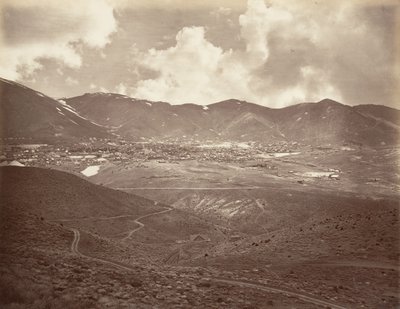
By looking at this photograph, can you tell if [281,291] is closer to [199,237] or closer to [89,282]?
[89,282]

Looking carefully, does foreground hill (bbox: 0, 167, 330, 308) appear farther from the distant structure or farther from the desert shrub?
the distant structure

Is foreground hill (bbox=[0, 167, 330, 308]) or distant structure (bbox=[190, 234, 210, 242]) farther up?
foreground hill (bbox=[0, 167, 330, 308])

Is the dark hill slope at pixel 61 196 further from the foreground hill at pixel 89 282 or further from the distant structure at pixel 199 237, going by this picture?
the foreground hill at pixel 89 282

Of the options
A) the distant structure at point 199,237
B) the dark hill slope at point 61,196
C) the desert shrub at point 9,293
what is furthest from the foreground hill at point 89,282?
the distant structure at point 199,237

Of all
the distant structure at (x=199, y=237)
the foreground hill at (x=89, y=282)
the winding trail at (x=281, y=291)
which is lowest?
the distant structure at (x=199, y=237)

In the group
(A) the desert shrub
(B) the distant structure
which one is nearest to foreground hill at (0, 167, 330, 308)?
(A) the desert shrub

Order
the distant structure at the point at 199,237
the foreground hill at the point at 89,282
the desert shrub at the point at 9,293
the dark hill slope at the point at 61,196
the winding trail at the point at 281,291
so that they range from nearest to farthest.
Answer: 1. the desert shrub at the point at 9,293
2. the foreground hill at the point at 89,282
3. the winding trail at the point at 281,291
4. the dark hill slope at the point at 61,196
5. the distant structure at the point at 199,237

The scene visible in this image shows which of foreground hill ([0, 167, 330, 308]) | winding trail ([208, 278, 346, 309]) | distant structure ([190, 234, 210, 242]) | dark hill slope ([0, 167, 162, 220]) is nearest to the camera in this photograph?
foreground hill ([0, 167, 330, 308])

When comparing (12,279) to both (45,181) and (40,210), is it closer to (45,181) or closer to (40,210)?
(40,210)

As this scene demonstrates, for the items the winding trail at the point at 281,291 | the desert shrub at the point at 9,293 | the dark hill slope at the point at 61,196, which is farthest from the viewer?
the dark hill slope at the point at 61,196

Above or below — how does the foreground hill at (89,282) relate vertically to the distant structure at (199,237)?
above

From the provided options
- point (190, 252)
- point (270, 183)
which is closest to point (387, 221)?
point (190, 252)
